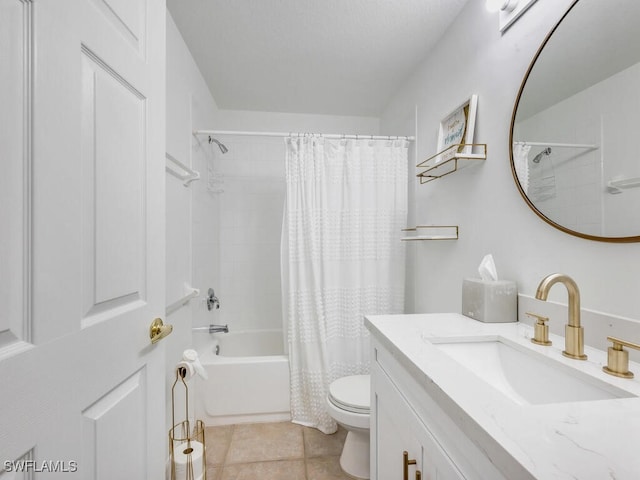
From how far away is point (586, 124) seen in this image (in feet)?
3.02

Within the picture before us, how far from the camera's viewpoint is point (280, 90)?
244 centimetres

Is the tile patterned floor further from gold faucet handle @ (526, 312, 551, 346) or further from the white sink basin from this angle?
gold faucet handle @ (526, 312, 551, 346)

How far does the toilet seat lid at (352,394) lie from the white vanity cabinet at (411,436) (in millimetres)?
338

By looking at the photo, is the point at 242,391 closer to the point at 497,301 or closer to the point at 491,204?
the point at 497,301

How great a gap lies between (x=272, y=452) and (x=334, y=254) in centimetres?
122

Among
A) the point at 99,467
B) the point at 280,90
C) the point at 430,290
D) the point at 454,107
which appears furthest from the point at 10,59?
the point at 280,90

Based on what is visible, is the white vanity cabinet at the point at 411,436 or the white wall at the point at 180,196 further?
the white wall at the point at 180,196

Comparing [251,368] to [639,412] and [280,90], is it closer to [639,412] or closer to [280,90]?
[639,412]

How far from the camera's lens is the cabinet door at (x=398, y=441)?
2.22 feet

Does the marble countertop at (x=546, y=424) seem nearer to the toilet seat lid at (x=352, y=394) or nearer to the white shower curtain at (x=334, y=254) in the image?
the toilet seat lid at (x=352, y=394)

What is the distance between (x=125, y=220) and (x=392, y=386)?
2.98 ft

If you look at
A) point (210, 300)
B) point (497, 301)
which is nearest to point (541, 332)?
point (497, 301)

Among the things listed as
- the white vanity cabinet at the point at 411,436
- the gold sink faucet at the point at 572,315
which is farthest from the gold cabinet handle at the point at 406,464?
the gold sink faucet at the point at 572,315

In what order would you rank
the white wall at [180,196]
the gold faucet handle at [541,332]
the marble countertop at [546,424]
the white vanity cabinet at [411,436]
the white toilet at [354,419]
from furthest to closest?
the white wall at [180,196] < the white toilet at [354,419] < the gold faucet handle at [541,332] < the white vanity cabinet at [411,436] < the marble countertop at [546,424]
